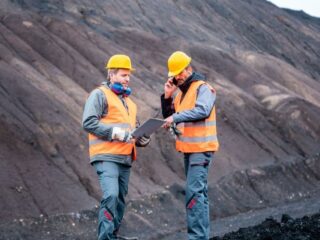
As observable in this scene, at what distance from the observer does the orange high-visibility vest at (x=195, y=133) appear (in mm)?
7596

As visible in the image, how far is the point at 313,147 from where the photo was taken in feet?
78.7

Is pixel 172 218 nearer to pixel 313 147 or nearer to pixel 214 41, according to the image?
pixel 313 147

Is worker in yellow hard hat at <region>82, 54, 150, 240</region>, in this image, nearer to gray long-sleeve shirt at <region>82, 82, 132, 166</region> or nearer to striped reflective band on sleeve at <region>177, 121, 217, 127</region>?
gray long-sleeve shirt at <region>82, 82, 132, 166</region>

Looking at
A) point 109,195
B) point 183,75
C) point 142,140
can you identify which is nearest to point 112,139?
point 142,140

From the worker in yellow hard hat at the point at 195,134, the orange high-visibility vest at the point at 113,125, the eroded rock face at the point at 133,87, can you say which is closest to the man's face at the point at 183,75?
the worker in yellow hard hat at the point at 195,134

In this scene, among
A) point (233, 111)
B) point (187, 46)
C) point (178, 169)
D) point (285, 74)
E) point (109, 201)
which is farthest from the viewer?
point (285, 74)

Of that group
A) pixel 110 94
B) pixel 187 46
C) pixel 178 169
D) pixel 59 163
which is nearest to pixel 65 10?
pixel 187 46

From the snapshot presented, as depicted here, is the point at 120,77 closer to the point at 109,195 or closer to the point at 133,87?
the point at 109,195

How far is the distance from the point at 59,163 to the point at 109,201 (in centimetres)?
738

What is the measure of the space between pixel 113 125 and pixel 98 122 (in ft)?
0.63

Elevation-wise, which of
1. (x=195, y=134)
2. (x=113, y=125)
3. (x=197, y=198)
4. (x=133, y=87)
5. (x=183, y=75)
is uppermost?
(x=183, y=75)

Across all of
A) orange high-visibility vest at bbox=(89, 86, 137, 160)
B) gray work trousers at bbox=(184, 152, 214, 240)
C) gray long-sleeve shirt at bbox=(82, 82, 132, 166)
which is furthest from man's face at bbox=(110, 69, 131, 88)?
gray work trousers at bbox=(184, 152, 214, 240)

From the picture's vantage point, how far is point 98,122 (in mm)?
7574

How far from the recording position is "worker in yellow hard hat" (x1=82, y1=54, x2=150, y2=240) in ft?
24.4
